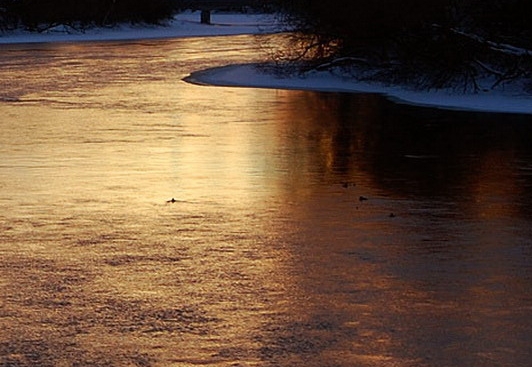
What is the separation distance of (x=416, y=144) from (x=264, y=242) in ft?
26.4

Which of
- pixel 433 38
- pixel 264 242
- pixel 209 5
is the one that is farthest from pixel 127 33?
pixel 264 242

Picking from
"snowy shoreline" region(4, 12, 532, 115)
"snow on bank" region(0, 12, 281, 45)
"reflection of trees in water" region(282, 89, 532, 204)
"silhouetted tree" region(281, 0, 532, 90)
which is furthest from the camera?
"snow on bank" region(0, 12, 281, 45)

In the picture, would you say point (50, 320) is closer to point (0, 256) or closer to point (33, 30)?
point (0, 256)

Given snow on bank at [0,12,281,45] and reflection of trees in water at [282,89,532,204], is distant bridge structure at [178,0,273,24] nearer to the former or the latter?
snow on bank at [0,12,281,45]

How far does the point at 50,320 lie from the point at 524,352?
9.41 feet

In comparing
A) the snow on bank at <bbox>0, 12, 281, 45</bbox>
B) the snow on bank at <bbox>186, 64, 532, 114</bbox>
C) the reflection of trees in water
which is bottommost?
the snow on bank at <bbox>0, 12, 281, 45</bbox>

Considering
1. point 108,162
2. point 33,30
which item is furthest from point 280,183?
point 33,30

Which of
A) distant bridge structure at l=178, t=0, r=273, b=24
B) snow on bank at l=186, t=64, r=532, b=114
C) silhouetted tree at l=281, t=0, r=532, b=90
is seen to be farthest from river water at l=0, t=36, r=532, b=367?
distant bridge structure at l=178, t=0, r=273, b=24

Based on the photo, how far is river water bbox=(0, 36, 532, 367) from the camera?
7301 mm

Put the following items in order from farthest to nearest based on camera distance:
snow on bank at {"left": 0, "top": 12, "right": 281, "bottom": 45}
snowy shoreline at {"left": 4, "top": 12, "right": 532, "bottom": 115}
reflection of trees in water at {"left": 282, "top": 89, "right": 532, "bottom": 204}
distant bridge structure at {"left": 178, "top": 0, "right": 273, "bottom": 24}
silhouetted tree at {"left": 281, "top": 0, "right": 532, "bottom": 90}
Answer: distant bridge structure at {"left": 178, "top": 0, "right": 273, "bottom": 24} → snow on bank at {"left": 0, "top": 12, "right": 281, "bottom": 45} → silhouetted tree at {"left": 281, "top": 0, "right": 532, "bottom": 90} → snowy shoreline at {"left": 4, "top": 12, "right": 532, "bottom": 115} → reflection of trees in water at {"left": 282, "top": 89, "right": 532, "bottom": 204}

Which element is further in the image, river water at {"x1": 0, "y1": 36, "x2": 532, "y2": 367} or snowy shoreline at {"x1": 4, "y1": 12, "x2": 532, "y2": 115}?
snowy shoreline at {"x1": 4, "y1": 12, "x2": 532, "y2": 115}

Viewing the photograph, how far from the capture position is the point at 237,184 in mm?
13750

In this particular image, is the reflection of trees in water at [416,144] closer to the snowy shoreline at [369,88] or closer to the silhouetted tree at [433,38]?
the snowy shoreline at [369,88]

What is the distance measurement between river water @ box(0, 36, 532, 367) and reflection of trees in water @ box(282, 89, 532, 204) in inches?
2.5
